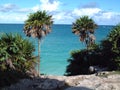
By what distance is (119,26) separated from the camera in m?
53.7

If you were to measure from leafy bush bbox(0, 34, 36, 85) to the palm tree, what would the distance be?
17350 mm

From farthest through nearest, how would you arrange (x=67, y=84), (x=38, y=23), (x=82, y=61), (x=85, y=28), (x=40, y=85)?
1. (x=85, y=28)
2. (x=82, y=61)
3. (x=38, y=23)
4. (x=67, y=84)
5. (x=40, y=85)

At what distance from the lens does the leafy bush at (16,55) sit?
3984 centimetres

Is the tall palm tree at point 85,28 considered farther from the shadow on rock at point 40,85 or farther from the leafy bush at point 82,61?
the shadow on rock at point 40,85

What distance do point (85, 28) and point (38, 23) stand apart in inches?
545

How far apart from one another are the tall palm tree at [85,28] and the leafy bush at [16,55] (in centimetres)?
2839

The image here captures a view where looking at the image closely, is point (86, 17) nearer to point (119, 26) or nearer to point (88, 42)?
point (88, 42)

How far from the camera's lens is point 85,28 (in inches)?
2805

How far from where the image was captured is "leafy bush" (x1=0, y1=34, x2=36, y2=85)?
131 ft

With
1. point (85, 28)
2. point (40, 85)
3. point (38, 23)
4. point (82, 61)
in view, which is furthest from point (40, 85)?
point (85, 28)

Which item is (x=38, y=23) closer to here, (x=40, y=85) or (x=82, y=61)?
(x=82, y=61)

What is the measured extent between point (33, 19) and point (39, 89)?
3055cm

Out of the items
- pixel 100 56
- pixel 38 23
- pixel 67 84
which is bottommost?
pixel 100 56

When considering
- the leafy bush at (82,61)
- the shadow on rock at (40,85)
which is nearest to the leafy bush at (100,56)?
the leafy bush at (82,61)
